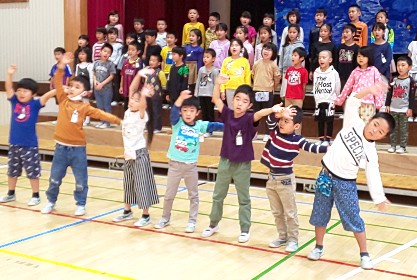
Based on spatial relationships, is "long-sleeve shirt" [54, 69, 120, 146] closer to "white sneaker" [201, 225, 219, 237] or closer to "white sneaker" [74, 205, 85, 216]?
"white sneaker" [74, 205, 85, 216]

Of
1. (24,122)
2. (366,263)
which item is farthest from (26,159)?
(366,263)

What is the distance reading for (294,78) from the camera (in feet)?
28.1

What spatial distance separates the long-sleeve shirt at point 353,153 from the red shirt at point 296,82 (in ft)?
11.8

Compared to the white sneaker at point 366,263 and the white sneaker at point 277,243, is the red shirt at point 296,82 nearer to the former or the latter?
the white sneaker at point 277,243

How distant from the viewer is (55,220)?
6.33m

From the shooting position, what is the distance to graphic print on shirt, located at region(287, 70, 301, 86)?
8.55 metres

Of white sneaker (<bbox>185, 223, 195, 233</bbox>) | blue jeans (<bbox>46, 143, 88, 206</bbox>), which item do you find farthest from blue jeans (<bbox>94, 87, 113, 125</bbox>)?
white sneaker (<bbox>185, 223, 195, 233</bbox>)

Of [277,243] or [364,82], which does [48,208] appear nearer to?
[277,243]

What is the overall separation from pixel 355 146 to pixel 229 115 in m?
1.30

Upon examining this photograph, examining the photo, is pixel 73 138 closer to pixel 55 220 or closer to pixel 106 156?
pixel 55 220

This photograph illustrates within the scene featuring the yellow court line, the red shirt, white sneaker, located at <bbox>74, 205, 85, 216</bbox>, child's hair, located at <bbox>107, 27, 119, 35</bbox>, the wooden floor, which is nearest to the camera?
the yellow court line

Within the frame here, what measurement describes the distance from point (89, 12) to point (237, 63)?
17.1ft

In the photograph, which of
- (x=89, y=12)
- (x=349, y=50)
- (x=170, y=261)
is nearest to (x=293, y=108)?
(x=170, y=261)

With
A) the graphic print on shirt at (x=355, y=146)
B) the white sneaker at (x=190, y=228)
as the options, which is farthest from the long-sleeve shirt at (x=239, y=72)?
the graphic print on shirt at (x=355, y=146)
